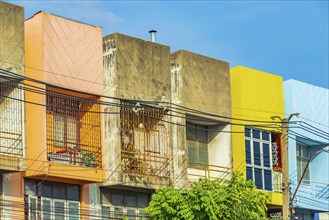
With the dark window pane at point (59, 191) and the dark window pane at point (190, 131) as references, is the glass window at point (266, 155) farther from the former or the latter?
the dark window pane at point (59, 191)

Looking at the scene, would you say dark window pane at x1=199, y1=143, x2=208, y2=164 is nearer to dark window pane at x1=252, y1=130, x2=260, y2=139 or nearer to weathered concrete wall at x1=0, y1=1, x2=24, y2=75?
dark window pane at x1=252, y1=130, x2=260, y2=139

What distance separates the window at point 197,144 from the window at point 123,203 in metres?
3.61

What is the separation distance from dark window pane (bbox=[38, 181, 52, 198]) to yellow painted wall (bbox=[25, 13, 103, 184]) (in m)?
0.47

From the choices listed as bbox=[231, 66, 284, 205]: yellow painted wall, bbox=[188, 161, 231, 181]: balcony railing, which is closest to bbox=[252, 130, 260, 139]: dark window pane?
bbox=[231, 66, 284, 205]: yellow painted wall

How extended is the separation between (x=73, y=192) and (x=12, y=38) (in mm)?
6208

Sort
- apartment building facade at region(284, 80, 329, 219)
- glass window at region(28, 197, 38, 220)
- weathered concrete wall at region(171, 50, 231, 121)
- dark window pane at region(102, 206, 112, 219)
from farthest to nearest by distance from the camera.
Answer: apartment building facade at region(284, 80, 329, 219) < weathered concrete wall at region(171, 50, 231, 121) < dark window pane at region(102, 206, 112, 219) < glass window at region(28, 197, 38, 220)

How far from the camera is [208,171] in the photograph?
42188 mm

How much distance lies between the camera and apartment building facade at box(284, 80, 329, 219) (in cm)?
4534

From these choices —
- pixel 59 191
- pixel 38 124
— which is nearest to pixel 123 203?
pixel 59 191

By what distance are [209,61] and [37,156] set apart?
34.9 feet

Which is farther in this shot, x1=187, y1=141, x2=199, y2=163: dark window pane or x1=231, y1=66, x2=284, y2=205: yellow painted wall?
x1=231, y1=66, x2=284, y2=205: yellow painted wall

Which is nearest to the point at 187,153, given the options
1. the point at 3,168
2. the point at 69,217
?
the point at 69,217

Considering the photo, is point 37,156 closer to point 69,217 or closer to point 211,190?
point 69,217

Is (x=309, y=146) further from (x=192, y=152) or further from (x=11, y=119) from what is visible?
(x=11, y=119)
